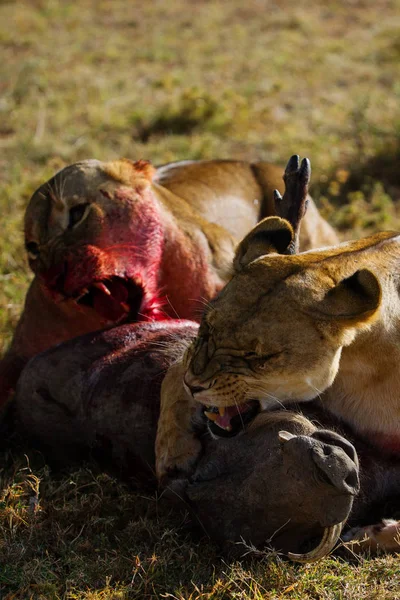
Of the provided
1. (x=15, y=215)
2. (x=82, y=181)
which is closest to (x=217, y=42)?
(x=15, y=215)

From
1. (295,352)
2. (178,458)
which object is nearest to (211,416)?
(178,458)

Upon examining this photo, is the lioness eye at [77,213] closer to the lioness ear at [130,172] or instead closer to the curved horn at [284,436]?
the lioness ear at [130,172]

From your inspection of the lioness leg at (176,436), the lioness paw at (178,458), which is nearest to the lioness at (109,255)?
Result: the lioness leg at (176,436)

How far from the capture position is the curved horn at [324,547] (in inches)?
103

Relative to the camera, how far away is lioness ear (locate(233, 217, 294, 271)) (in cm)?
309

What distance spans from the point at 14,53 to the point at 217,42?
1.93m

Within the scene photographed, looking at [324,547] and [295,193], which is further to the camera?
[295,193]

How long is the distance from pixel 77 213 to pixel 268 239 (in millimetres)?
1129

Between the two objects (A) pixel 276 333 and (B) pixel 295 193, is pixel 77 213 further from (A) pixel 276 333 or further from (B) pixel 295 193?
(A) pixel 276 333

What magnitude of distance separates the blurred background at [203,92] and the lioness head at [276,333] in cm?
205

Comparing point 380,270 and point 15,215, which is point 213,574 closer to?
point 380,270

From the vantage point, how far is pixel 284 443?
2.62 metres

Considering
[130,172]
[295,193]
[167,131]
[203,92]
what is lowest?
[167,131]

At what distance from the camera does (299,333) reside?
276 cm
